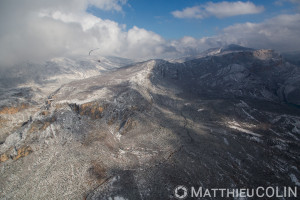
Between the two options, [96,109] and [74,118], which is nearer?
[74,118]

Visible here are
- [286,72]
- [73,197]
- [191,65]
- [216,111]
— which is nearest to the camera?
[73,197]

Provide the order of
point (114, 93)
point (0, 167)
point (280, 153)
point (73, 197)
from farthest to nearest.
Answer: point (114, 93)
point (280, 153)
point (0, 167)
point (73, 197)

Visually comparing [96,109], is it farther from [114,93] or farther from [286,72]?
[286,72]

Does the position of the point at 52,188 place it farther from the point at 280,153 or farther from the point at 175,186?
the point at 280,153

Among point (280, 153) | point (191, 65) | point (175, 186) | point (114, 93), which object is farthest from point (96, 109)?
point (191, 65)

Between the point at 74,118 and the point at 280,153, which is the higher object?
the point at 74,118

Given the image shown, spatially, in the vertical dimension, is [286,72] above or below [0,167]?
above

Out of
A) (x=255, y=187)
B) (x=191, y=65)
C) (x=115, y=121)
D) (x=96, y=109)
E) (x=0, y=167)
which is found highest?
(x=191, y=65)

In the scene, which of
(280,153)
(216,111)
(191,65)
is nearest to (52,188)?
(280,153)

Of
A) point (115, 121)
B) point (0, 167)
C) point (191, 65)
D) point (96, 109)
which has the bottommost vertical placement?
point (0, 167)
